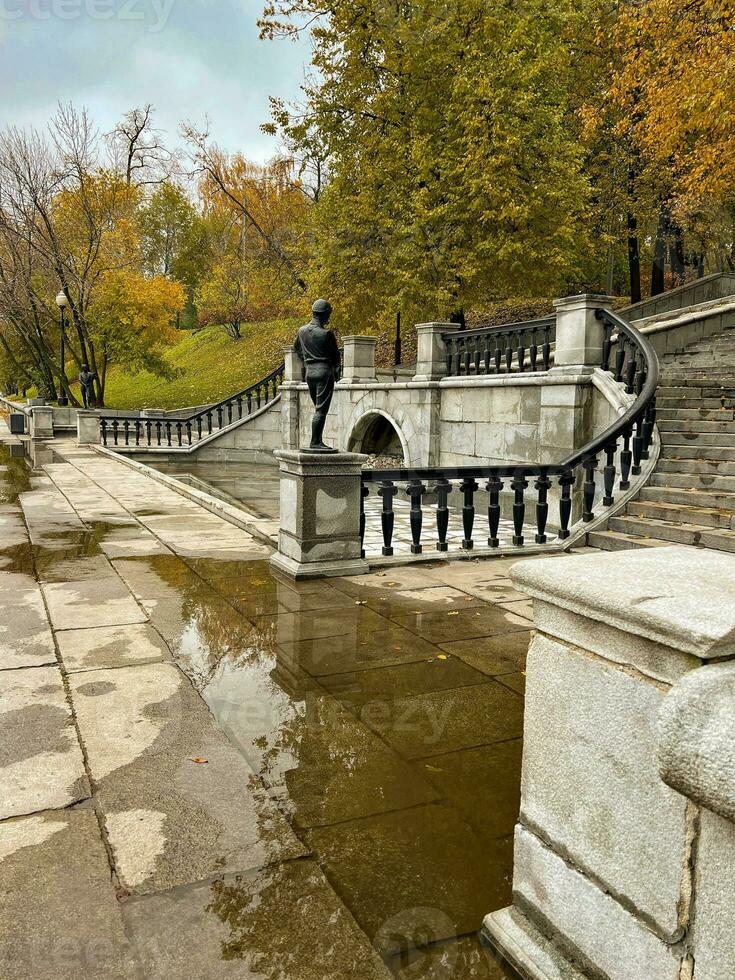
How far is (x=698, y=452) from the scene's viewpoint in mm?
10445

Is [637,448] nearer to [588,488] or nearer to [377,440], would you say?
[588,488]

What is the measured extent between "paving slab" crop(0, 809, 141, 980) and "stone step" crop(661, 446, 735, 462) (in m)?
9.61

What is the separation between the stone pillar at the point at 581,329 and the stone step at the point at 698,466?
220 cm

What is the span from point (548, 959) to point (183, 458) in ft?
82.5

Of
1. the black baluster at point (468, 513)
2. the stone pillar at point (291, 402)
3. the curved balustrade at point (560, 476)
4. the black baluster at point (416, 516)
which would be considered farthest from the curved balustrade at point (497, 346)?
A: the stone pillar at point (291, 402)

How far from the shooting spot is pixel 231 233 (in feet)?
204

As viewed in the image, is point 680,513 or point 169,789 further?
point 680,513

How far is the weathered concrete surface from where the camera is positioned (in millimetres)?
1425

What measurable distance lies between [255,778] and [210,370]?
4578 cm

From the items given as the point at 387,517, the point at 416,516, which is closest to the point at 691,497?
the point at 416,516

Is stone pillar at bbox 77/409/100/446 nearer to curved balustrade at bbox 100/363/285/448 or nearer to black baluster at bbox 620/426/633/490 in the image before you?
curved balustrade at bbox 100/363/285/448

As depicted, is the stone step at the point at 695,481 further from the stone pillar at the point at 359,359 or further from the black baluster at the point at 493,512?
the stone pillar at the point at 359,359

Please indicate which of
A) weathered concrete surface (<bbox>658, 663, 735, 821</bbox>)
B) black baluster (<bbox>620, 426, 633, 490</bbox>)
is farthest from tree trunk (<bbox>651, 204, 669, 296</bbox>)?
weathered concrete surface (<bbox>658, 663, 735, 821</bbox>)

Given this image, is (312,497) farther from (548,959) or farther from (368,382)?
(368,382)
